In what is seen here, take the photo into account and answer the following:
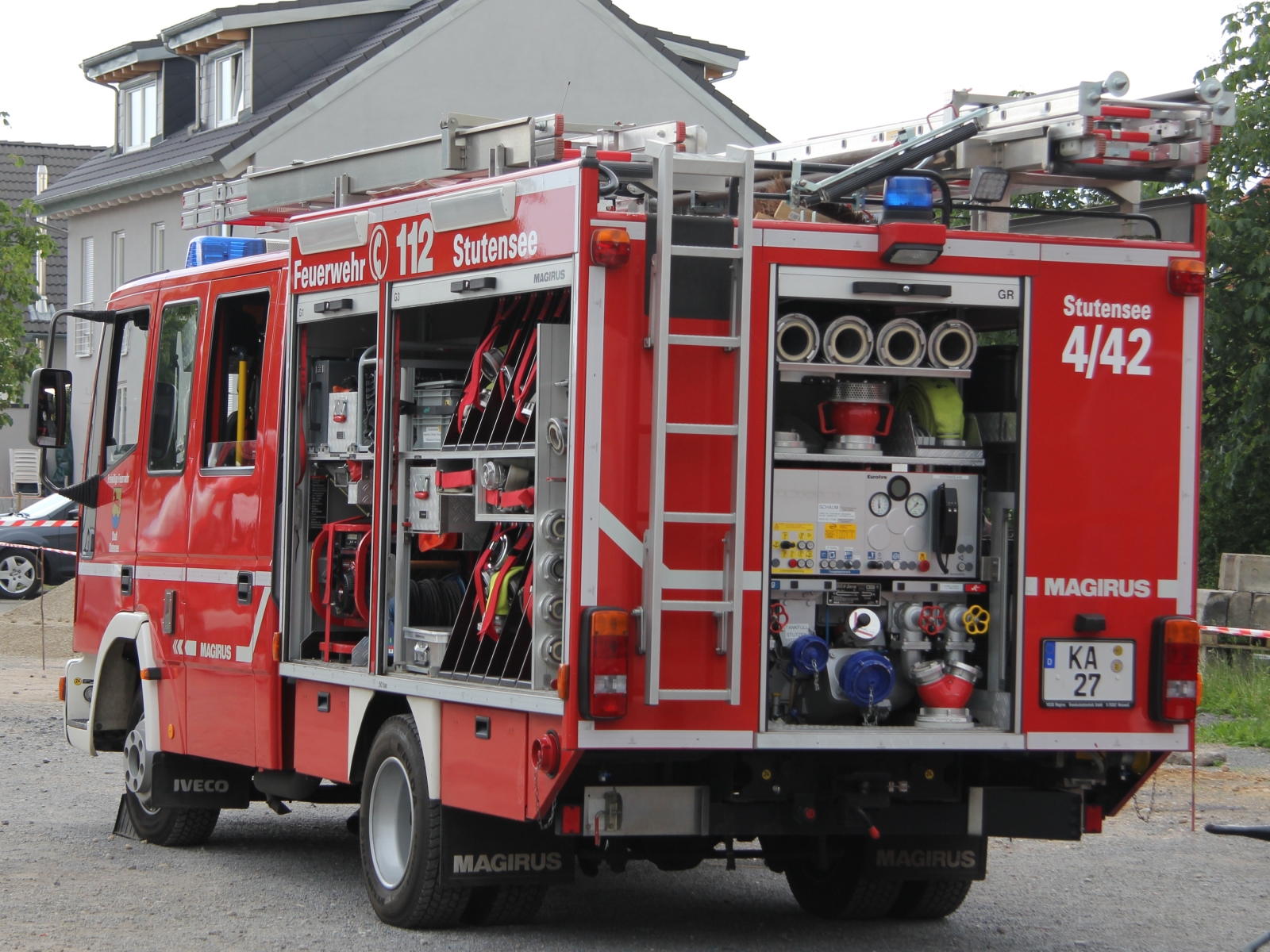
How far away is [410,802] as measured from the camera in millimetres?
7457

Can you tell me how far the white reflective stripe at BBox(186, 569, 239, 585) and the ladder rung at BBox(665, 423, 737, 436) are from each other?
10.5 ft

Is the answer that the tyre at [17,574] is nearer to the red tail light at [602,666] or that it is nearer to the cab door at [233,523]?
the cab door at [233,523]

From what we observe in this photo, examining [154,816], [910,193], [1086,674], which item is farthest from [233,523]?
[1086,674]

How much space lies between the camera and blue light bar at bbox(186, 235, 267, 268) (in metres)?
9.73

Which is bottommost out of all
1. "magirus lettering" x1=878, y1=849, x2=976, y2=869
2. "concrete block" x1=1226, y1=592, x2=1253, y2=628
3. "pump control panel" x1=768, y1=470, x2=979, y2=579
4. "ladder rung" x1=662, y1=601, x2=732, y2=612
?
"magirus lettering" x1=878, y1=849, x2=976, y2=869

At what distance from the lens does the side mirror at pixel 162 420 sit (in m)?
9.60

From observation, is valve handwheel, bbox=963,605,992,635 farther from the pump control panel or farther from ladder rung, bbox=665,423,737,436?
ladder rung, bbox=665,423,737,436

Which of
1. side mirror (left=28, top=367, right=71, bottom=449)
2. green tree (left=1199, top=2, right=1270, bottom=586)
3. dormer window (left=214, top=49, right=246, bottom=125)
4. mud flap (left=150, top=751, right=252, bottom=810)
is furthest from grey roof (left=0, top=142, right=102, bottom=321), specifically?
mud flap (left=150, top=751, right=252, bottom=810)

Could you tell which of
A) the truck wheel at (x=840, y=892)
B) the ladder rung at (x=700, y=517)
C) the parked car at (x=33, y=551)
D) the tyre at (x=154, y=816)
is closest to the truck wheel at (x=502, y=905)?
the truck wheel at (x=840, y=892)

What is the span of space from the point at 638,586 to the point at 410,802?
1.66 m

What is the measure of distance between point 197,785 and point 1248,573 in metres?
11.0

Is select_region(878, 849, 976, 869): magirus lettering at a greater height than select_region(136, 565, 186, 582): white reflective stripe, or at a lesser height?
lesser

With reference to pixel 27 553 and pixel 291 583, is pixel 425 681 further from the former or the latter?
pixel 27 553

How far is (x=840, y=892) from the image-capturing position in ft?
26.3
